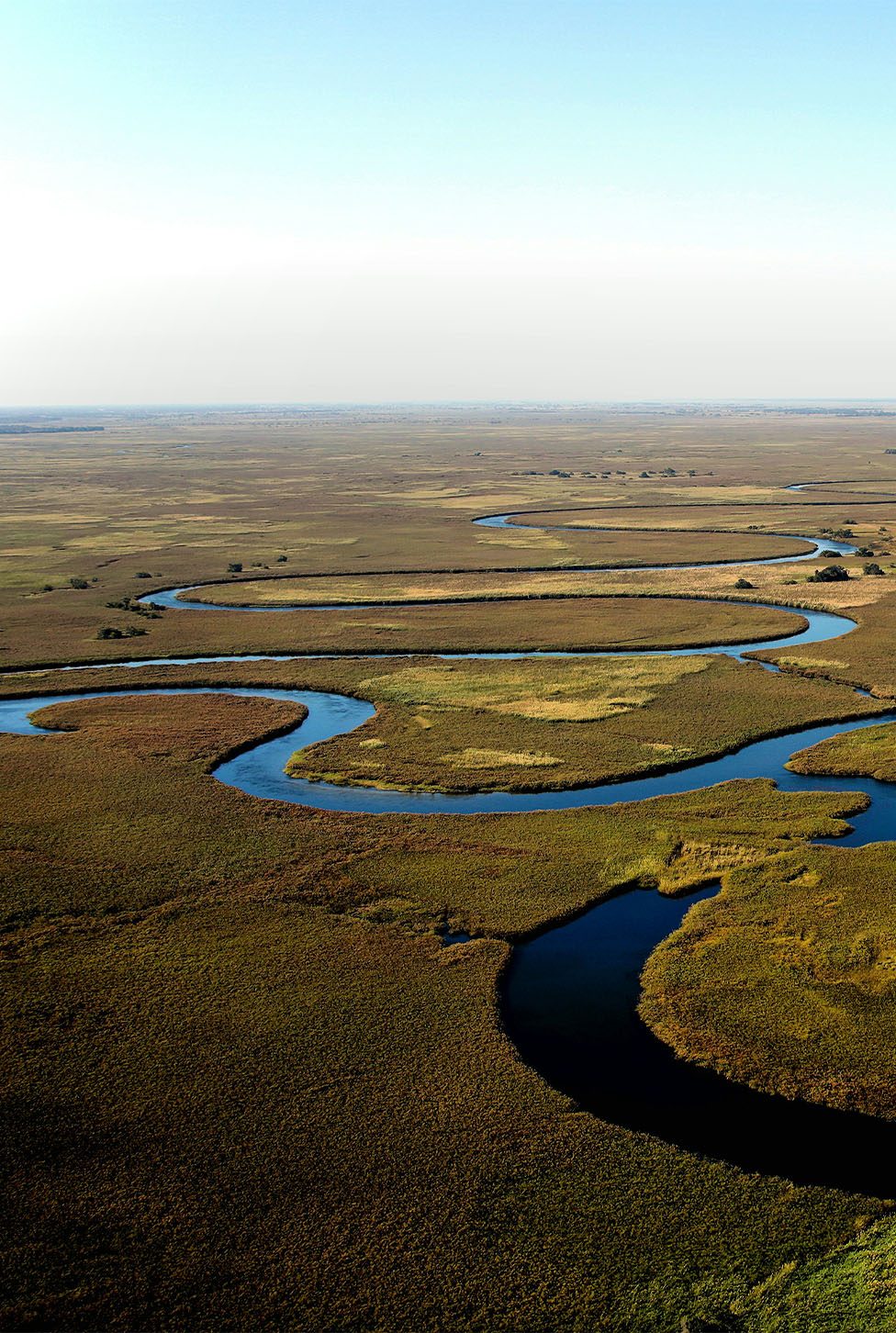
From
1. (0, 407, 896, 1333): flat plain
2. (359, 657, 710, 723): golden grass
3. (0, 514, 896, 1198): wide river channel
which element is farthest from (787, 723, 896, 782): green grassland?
(359, 657, 710, 723): golden grass

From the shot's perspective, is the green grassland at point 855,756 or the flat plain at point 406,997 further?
the green grassland at point 855,756

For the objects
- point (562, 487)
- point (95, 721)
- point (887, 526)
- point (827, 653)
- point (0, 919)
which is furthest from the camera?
point (562, 487)

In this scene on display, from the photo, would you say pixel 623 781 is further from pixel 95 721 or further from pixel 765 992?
pixel 95 721

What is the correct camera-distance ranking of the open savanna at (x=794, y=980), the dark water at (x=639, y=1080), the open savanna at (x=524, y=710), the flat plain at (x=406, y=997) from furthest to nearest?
the open savanna at (x=524, y=710) → the open savanna at (x=794, y=980) → the dark water at (x=639, y=1080) → the flat plain at (x=406, y=997)

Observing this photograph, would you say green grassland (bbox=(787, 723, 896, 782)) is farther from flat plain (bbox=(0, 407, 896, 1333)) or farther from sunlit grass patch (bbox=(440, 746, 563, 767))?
sunlit grass patch (bbox=(440, 746, 563, 767))

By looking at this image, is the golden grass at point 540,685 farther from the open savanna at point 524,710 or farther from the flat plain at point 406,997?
the flat plain at point 406,997

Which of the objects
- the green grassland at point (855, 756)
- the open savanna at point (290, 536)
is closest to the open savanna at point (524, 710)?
the green grassland at point (855, 756)

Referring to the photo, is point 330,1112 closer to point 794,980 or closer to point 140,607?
point 794,980

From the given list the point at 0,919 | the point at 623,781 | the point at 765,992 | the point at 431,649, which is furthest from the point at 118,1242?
the point at 431,649

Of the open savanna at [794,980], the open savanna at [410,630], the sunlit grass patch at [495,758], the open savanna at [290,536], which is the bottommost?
the open savanna at [794,980]
